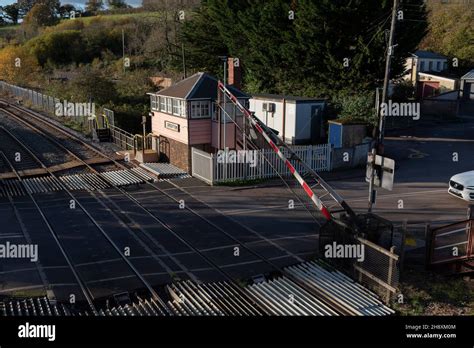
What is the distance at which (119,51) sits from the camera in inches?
3095

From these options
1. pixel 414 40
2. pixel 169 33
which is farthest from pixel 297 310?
pixel 169 33

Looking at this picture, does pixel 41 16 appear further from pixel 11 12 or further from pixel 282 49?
pixel 282 49

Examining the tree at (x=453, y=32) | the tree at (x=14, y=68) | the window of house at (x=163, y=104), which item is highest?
the tree at (x=453, y=32)

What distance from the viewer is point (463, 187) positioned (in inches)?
730

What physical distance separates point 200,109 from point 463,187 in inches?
466

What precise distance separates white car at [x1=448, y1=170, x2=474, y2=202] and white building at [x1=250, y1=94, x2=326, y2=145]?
12.1 meters

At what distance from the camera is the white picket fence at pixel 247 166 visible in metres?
20.8

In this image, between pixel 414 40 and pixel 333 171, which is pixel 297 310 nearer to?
pixel 333 171

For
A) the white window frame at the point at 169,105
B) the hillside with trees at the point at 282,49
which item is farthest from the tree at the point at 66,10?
the white window frame at the point at 169,105

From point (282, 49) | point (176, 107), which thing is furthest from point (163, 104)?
point (282, 49)

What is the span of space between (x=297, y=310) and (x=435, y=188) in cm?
1308

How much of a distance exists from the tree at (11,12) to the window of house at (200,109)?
108779mm

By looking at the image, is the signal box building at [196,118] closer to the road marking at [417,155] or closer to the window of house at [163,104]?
the window of house at [163,104]

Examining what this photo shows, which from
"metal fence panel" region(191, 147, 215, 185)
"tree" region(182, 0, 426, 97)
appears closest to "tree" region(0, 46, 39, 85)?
"tree" region(182, 0, 426, 97)
